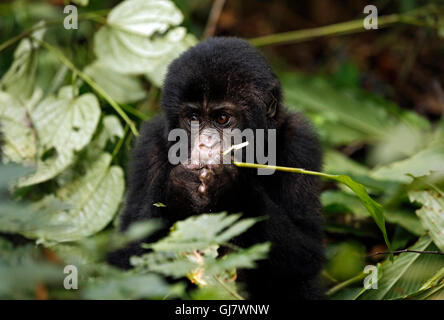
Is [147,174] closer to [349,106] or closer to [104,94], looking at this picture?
[104,94]

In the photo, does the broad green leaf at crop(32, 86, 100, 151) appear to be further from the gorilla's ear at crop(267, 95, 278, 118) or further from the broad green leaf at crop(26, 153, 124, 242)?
the gorilla's ear at crop(267, 95, 278, 118)

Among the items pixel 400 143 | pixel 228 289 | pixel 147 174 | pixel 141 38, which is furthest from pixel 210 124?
pixel 400 143

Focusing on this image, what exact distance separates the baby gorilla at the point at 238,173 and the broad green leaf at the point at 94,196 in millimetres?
270

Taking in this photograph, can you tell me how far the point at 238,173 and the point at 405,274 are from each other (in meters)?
1.38

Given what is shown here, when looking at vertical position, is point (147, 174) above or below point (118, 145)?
below

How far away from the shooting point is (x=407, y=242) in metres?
4.44

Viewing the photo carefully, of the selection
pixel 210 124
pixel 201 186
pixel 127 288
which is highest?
pixel 210 124

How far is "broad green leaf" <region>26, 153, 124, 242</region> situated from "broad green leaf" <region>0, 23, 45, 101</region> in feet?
3.70

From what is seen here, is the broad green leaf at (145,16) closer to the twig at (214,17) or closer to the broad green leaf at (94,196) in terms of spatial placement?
the broad green leaf at (94,196)

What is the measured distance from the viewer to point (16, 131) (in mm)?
4543

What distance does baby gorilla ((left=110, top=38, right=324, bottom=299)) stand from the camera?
3.43m

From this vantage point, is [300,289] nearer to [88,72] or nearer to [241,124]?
[241,124]

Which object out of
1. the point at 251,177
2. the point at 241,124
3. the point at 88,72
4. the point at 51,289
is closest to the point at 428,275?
the point at 251,177

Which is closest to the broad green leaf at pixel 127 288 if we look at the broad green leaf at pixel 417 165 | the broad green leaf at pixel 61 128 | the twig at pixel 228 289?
the twig at pixel 228 289
